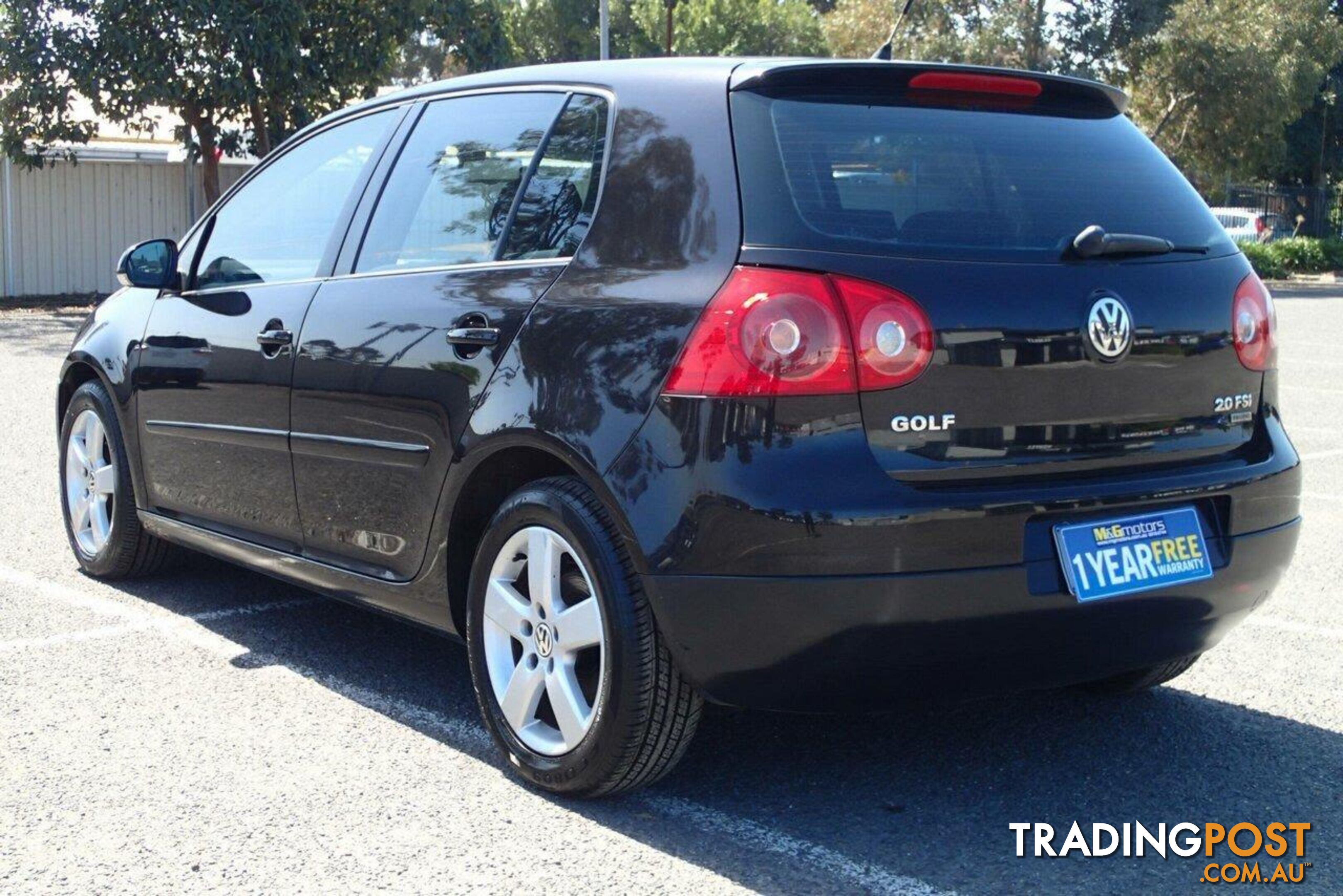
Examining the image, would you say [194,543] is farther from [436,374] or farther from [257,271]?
[436,374]

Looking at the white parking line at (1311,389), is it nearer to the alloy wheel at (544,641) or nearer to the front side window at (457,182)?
the front side window at (457,182)

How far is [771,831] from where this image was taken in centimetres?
355

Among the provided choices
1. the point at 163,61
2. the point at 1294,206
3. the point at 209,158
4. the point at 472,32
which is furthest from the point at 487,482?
the point at 1294,206

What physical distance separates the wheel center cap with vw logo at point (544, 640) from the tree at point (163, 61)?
19.6 metres

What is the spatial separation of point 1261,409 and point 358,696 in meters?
2.53

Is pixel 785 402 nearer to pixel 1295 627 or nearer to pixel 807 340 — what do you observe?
pixel 807 340

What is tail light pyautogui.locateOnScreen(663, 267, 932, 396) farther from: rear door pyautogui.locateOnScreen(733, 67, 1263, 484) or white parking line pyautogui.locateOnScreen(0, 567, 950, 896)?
white parking line pyautogui.locateOnScreen(0, 567, 950, 896)

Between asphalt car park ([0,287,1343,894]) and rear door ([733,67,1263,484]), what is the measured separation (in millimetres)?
647

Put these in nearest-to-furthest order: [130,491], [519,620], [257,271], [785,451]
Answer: [785,451] < [519,620] < [257,271] < [130,491]

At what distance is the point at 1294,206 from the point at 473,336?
151ft

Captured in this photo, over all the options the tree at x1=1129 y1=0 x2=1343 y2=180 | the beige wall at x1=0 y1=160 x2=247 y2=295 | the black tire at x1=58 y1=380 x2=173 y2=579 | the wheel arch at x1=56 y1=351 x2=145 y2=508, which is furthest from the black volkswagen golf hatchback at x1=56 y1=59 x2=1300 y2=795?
the tree at x1=1129 y1=0 x2=1343 y2=180

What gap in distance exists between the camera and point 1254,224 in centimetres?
4262

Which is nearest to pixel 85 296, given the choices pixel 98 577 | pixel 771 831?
pixel 98 577

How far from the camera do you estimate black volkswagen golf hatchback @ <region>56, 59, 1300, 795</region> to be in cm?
326
